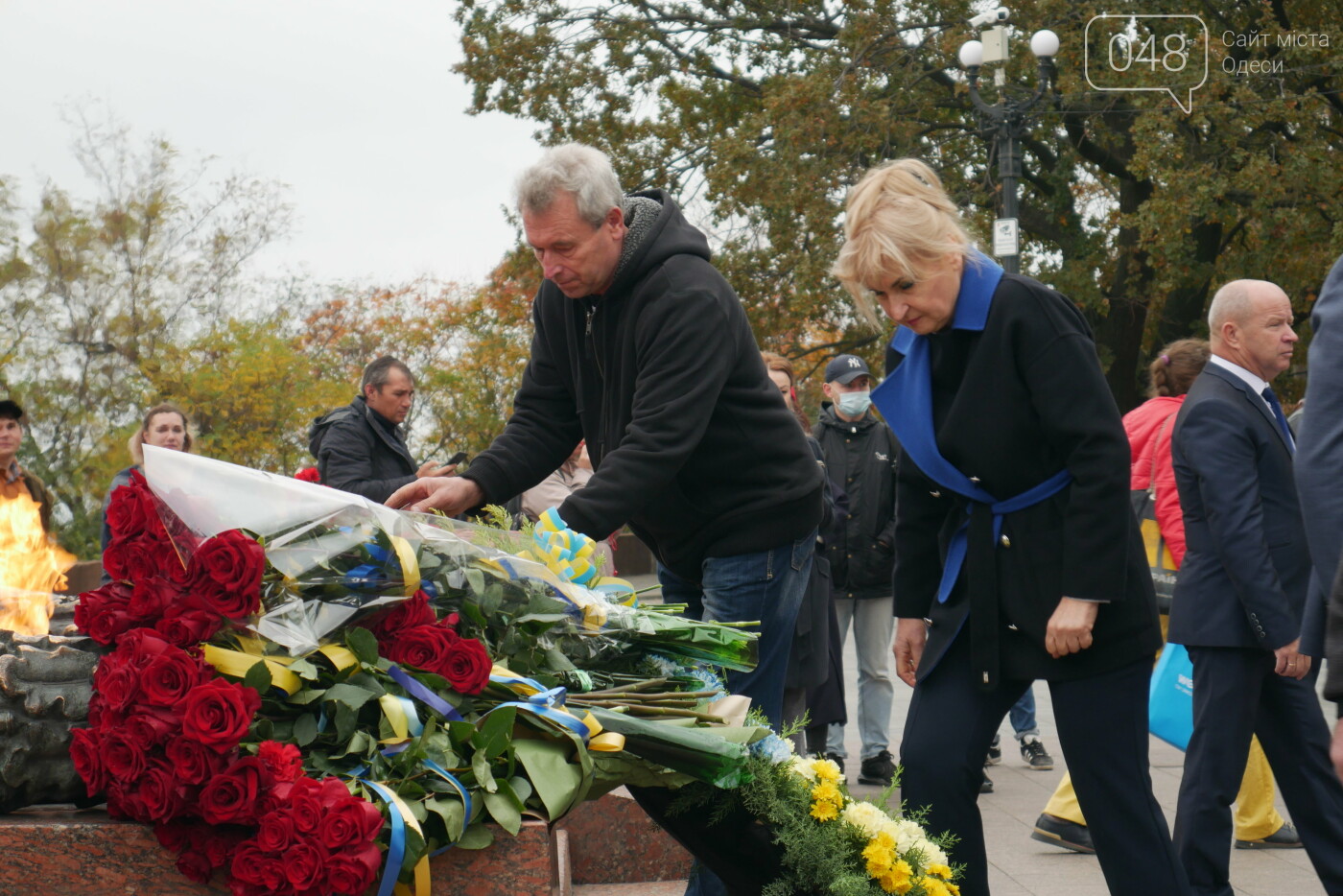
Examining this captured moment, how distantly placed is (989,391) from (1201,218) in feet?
45.8

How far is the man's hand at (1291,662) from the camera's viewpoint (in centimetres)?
406

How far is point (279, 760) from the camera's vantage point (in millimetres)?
2047

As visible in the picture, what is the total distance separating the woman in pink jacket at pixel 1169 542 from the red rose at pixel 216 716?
3441 mm

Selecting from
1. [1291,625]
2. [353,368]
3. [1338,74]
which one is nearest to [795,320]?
[1338,74]

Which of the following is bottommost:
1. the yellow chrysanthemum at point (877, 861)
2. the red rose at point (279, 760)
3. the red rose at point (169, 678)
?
the yellow chrysanthemum at point (877, 861)

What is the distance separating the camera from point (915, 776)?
123 inches

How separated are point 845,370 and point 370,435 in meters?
2.48

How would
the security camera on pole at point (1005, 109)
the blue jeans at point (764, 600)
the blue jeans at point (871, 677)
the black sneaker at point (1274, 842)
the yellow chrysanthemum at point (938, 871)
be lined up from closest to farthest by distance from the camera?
the yellow chrysanthemum at point (938, 871), the blue jeans at point (764, 600), the black sneaker at point (1274, 842), the blue jeans at point (871, 677), the security camera on pole at point (1005, 109)

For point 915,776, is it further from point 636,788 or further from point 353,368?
point 353,368

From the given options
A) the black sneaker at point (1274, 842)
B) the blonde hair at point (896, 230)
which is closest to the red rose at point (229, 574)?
the blonde hair at point (896, 230)

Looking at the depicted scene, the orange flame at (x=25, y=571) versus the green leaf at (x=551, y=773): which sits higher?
the orange flame at (x=25, y=571)

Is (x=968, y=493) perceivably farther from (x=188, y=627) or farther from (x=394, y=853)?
(x=188, y=627)

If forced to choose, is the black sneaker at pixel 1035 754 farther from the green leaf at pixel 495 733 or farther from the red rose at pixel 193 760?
the red rose at pixel 193 760

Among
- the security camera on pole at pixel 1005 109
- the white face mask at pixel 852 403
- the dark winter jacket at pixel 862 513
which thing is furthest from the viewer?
the security camera on pole at pixel 1005 109
